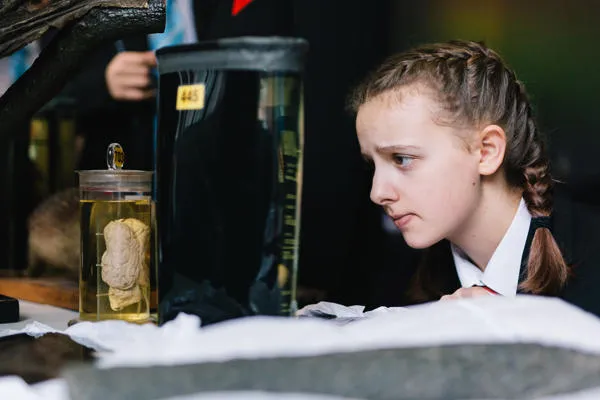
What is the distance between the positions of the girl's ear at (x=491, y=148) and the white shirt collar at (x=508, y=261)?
0.13 meters

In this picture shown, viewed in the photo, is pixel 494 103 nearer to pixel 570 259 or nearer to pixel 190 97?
pixel 570 259

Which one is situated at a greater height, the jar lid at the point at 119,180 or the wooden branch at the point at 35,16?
the wooden branch at the point at 35,16

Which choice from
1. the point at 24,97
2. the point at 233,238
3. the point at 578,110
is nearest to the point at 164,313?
the point at 233,238

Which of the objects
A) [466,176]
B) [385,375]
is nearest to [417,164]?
[466,176]

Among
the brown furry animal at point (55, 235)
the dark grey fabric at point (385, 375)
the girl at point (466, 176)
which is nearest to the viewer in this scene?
the dark grey fabric at point (385, 375)

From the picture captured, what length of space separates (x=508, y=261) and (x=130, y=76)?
2.36ft

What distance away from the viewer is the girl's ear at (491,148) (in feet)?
4.01

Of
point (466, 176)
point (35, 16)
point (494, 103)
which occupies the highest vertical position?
point (35, 16)

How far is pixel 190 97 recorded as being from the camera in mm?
729

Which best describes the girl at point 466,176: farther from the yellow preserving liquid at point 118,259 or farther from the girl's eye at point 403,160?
the yellow preserving liquid at point 118,259

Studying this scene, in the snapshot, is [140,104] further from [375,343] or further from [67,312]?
[375,343]

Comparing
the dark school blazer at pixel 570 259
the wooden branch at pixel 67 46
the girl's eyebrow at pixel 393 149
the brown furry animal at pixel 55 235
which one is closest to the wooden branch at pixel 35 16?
the wooden branch at pixel 67 46

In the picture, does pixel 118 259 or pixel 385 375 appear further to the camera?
pixel 118 259

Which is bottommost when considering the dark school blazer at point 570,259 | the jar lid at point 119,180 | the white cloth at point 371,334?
the dark school blazer at point 570,259
